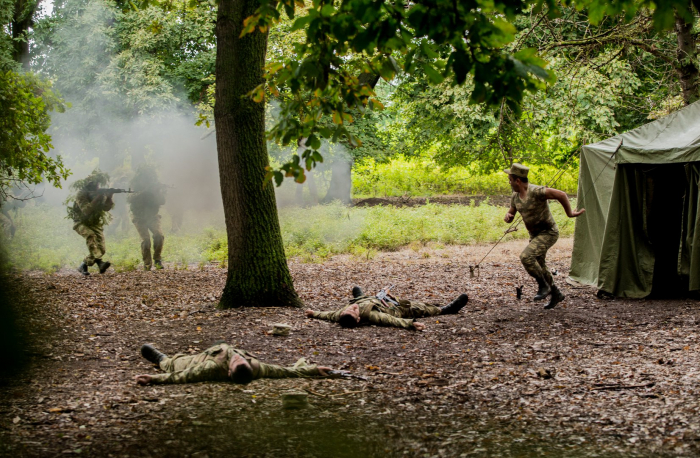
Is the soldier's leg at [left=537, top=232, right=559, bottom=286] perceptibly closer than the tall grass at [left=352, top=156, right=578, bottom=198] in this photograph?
Yes

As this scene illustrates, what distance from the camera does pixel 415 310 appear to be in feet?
24.2

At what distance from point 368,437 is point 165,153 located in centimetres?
2037

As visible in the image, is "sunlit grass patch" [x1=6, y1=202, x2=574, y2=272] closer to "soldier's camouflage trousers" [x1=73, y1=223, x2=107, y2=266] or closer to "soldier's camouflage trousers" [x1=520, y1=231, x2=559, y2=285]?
"soldier's camouflage trousers" [x1=73, y1=223, x2=107, y2=266]

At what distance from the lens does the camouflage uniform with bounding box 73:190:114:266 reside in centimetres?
1231

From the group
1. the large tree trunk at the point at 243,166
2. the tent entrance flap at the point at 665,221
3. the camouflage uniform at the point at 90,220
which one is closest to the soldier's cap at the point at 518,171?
the tent entrance flap at the point at 665,221

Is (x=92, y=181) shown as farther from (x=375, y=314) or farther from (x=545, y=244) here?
(x=545, y=244)

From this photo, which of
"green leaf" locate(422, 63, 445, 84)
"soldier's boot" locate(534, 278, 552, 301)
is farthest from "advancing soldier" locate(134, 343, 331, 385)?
"soldier's boot" locate(534, 278, 552, 301)

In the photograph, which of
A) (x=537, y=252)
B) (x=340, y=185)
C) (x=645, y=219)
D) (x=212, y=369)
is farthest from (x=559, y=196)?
(x=340, y=185)

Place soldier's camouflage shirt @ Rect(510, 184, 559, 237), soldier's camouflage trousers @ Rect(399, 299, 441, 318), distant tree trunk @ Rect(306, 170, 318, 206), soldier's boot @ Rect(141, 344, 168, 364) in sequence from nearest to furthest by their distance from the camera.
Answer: soldier's boot @ Rect(141, 344, 168, 364)
soldier's camouflage trousers @ Rect(399, 299, 441, 318)
soldier's camouflage shirt @ Rect(510, 184, 559, 237)
distant tree trunk @ Rect(306, 170, 318, 206)

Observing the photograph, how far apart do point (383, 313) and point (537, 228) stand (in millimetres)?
2610

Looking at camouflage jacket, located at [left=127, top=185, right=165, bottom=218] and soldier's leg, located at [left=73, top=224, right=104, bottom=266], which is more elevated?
camouflage jacket, located at [left=127, top=185, right=165, bottom=218]

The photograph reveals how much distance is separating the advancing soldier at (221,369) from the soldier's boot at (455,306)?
325 centimetres

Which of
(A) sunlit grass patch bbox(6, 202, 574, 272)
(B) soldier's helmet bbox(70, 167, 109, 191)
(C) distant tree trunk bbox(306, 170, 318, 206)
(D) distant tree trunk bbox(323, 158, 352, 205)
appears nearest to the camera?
(B) soldier's helmet bbox(70, 167, 109, 191)

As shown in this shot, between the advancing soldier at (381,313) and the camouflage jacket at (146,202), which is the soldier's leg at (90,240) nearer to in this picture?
the camouflage jacket at (146,202)
